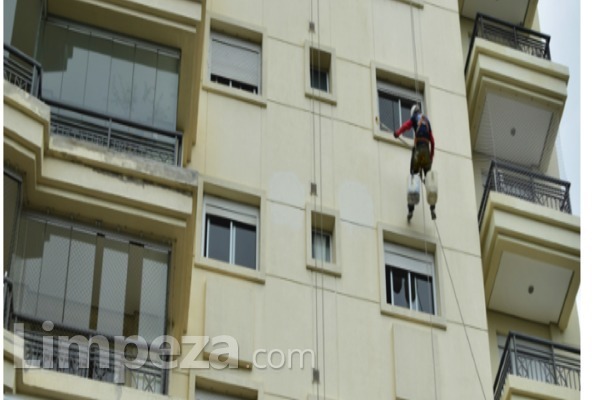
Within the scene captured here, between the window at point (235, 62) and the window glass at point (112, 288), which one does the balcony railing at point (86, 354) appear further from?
the window at point (235, 62)

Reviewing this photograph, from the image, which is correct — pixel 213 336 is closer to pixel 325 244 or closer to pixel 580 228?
pixel 325 244

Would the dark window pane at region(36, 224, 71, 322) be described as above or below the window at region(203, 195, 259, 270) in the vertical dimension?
below

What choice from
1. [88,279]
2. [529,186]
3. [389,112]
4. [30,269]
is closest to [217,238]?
[88,279]

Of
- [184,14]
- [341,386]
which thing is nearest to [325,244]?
[341,386]

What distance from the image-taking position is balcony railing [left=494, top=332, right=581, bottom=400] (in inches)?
965

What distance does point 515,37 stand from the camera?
30.0 metres

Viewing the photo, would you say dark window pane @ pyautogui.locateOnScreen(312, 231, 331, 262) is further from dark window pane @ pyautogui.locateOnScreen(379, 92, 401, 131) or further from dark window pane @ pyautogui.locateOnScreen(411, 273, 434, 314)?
dark window pane @ pyautogui.locateOnScreen(379, 92, 401, 131)

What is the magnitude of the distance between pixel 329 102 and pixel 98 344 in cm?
728

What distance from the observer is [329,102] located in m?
25.7

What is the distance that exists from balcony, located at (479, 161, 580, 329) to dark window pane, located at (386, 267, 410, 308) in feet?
7.35

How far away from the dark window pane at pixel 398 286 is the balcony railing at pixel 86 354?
463cm

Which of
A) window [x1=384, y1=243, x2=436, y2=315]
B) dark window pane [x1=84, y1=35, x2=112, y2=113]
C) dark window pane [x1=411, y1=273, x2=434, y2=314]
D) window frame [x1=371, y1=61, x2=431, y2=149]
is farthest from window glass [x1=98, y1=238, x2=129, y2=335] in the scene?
window frame [x1=371, y1=61, x2=431, y2=149]

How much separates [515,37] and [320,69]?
5340 millimetres

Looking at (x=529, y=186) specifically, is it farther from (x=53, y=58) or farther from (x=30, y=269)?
(x=30, y=269)
